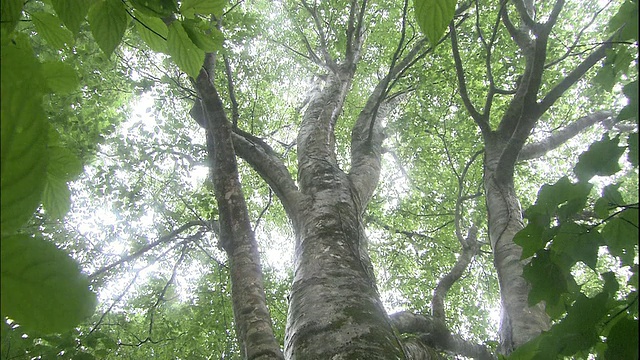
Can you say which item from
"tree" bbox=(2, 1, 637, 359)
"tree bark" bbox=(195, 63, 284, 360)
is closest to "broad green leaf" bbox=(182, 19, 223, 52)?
"tree" bbox=(2, 1, 637, 359)

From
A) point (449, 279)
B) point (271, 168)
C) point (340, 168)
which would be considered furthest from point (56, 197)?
point (449, 279)

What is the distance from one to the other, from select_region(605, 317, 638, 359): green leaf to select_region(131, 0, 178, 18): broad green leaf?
1349mm

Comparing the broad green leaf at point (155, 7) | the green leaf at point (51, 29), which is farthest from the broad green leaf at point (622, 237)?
the green leaf at point (51, 29)

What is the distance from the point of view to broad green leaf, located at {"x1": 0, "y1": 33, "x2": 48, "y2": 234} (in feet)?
0.91

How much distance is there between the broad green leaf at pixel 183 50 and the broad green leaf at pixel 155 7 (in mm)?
35

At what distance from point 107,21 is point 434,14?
783 mm

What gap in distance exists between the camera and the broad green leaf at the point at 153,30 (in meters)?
1.13

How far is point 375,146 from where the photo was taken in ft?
16.0

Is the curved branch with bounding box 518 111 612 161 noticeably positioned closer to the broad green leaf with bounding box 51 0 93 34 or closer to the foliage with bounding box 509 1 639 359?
the foliage with bounding box 509 1 639 359

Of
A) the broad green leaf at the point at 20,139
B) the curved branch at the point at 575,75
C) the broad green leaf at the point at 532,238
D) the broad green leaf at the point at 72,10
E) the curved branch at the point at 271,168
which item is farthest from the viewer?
the curved branch at the point at 271,168

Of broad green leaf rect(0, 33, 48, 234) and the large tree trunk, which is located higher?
the large tree trunk

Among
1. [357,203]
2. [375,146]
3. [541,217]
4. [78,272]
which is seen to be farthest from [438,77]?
[78,272]

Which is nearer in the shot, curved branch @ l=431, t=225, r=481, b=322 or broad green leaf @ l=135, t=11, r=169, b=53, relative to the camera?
broad green leaf @ l=135, t=11, r=169, b=53

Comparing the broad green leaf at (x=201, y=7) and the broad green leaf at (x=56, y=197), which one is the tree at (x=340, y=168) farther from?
the broad green leaf at (x=56, y=197)
